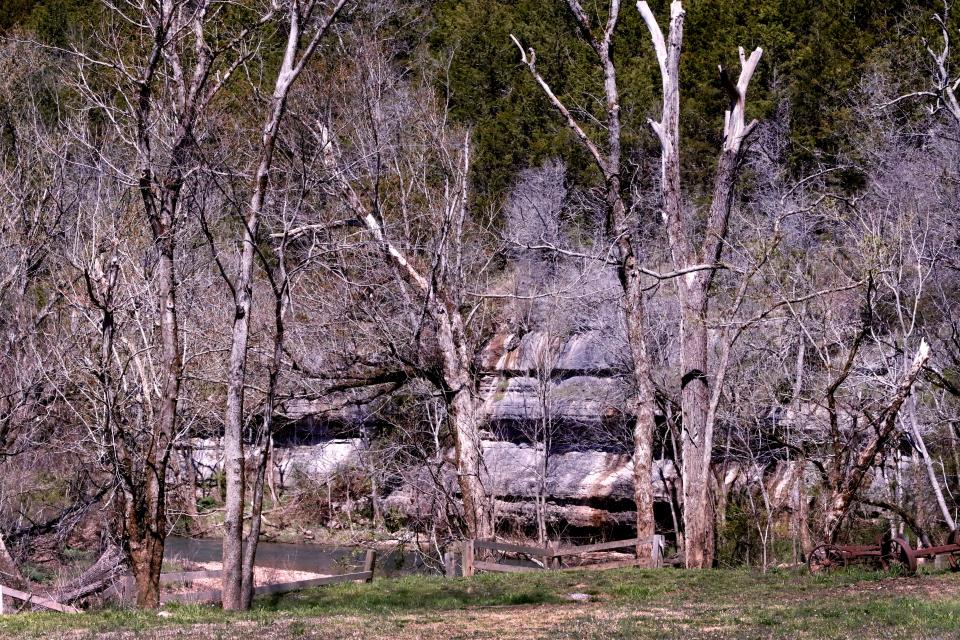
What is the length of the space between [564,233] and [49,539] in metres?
18.0

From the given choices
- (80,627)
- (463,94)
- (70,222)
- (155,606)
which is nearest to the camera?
(80,627)

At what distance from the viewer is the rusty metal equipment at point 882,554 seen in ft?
42.0

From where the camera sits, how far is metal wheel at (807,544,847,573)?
1409 centimetres

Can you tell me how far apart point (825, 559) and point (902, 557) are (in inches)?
53.8

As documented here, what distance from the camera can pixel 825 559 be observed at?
14.3 m

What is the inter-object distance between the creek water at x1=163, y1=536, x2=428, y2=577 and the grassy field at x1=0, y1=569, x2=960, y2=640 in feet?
35.1

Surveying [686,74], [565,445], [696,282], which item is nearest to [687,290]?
[696,282]

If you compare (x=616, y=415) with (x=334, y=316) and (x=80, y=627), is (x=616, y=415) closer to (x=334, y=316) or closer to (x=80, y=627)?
(x=334, y=316)

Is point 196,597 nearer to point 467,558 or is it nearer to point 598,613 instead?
point 467,558

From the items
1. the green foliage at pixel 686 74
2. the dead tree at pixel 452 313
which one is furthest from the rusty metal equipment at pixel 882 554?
the green foliage at pixel 686 74

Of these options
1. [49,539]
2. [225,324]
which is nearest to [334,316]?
[225,324]

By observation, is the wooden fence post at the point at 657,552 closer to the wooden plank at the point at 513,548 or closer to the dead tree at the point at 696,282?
the dead tree at the point at 696,282

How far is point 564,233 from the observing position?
105 feet

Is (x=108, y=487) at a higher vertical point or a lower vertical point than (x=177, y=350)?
lower
